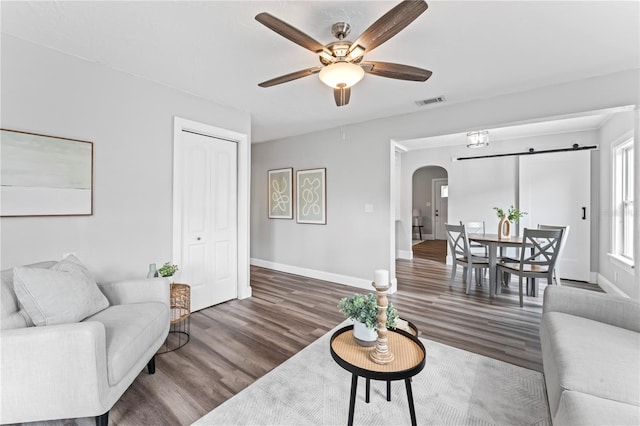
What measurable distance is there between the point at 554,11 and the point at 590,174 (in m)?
4.12

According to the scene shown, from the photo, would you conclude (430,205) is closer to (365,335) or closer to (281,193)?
(281,193)

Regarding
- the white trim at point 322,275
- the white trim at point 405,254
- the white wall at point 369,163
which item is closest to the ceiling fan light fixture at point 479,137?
the white wall at point 369,163

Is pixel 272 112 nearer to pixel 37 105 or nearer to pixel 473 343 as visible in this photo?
pixel 37 105

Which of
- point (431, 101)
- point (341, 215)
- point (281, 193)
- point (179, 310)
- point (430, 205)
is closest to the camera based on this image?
point (179, 310)

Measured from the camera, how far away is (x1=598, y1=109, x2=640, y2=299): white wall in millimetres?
3598

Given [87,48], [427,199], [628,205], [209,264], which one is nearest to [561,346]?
[209,264]

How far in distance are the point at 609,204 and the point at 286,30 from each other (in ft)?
17.4

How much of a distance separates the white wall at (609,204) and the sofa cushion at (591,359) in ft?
8.09

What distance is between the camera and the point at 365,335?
5.57 ft

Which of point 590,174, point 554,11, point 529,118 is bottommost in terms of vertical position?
point 590,174

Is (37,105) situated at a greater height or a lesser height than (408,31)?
lesser

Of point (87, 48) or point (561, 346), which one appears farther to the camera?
point (87, 48)

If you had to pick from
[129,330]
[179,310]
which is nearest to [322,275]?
[179,310]

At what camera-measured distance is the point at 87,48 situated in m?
2.35
